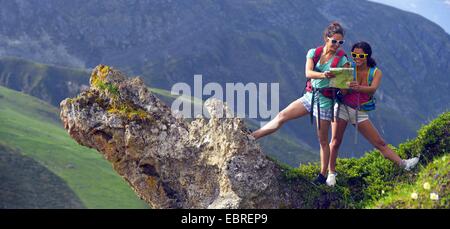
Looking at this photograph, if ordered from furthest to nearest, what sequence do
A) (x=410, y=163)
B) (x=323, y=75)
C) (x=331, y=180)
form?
(x=331, y=180) → (x=410, y=163) → (x=323, y=75)

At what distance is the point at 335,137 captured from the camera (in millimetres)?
13125

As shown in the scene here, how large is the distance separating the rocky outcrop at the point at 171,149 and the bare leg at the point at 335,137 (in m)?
0.82

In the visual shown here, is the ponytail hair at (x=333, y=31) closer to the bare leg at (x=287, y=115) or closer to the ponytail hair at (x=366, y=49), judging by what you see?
the ponytail hair at (x=366, y=49)

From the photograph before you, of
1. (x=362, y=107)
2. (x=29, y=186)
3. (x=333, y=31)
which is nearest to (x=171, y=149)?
(x=362, y=107)

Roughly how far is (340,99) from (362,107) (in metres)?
0.57

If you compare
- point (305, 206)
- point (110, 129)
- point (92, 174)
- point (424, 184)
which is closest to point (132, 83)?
point (110, 129)

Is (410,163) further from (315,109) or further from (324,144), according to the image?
(315,109)

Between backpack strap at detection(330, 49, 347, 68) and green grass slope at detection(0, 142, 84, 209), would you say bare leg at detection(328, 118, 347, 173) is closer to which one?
backpack strap at detection(330, 49, 347, 68)

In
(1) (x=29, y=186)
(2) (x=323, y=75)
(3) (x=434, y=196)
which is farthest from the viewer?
(1) (x=29, y=186)

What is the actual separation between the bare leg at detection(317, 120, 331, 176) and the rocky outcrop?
0.66 metres

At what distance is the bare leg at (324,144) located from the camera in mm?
12992

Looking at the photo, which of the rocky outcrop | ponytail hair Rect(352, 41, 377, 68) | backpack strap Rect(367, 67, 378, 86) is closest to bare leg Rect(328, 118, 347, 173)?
the rocky outcrop
